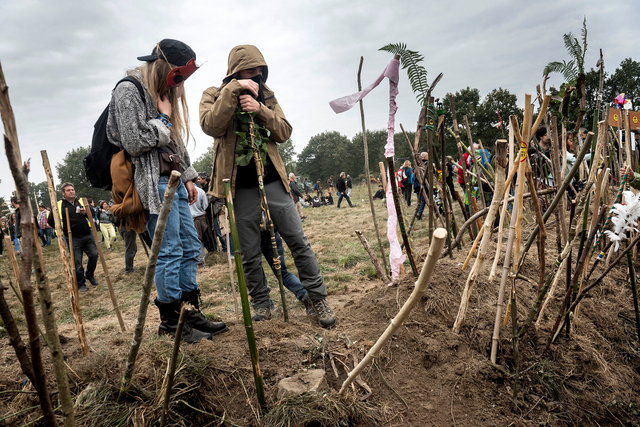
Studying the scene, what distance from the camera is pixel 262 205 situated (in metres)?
2.21

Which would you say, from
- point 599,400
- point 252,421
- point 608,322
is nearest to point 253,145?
point 252,421

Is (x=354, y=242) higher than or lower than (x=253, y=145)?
lower

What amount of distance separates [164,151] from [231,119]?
43cm

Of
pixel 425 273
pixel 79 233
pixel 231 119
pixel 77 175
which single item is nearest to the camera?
pixel 425 273

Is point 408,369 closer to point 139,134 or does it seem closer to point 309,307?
point 309,307

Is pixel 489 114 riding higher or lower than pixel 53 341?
higher

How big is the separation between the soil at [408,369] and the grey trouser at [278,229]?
1.02ft

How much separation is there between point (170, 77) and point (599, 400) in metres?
2.69

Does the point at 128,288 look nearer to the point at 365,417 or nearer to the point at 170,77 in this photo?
the point at 170,77

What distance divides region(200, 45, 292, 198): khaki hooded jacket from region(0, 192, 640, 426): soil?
942 millimetres

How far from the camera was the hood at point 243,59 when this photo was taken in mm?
2361

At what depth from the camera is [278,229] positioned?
8.02 ft

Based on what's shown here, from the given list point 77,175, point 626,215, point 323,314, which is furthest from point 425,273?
point 77,175

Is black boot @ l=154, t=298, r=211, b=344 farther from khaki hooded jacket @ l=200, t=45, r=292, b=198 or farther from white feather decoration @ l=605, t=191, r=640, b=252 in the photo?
white feather decoration @ l=605, t=191, r=640, b=252
